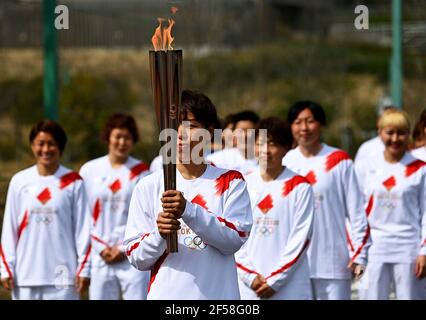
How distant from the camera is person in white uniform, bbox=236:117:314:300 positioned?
5.48 meters

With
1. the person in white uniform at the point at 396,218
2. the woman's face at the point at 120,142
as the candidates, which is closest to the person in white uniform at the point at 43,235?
the woman's face at the point at 120,142

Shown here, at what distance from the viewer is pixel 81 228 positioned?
6035 millimetres

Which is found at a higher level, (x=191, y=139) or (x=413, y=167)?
(x=191, y=139)

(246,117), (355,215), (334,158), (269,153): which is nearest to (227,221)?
(269,153)

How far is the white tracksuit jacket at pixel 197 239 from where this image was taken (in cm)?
383

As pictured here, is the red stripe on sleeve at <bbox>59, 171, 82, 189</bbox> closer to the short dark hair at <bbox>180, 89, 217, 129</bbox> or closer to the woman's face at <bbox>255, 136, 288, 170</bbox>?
the woman's face at <bbox>255, 136, 288, 170</bbox>

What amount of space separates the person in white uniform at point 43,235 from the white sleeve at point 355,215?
62.6 inches

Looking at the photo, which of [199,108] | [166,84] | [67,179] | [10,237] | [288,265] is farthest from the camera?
[67,179]

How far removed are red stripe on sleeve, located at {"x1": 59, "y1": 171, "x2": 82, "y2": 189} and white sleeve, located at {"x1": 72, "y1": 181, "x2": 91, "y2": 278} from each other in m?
0.03

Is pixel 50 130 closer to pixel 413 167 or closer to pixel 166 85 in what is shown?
pixel 413 167

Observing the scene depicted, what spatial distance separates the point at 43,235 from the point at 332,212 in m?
1.76

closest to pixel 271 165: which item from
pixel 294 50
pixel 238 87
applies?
pixel 238 87

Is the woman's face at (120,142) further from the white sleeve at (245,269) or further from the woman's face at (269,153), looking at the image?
the white sleeve at (245,269)
